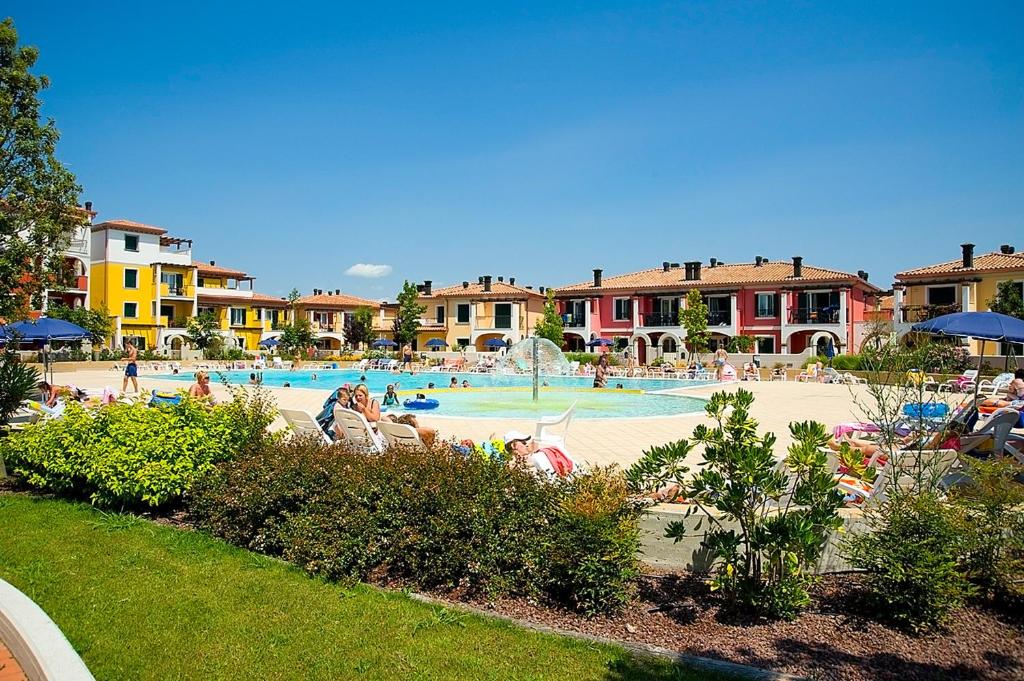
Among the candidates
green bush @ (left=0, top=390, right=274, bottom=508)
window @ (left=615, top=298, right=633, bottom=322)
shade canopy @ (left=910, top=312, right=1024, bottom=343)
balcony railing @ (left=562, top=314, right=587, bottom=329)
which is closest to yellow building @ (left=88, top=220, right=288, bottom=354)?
balcony railing @ (left=562, top=314, right=587, bottom=329)

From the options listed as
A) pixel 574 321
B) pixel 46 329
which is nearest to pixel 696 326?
pixel 574 321

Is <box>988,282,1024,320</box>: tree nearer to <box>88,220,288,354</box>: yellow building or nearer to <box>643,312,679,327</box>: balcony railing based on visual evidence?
→ <box>643,312,679,327</box>: balcony railing

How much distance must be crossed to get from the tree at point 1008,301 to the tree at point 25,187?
135 feet

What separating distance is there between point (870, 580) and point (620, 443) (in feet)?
21.2

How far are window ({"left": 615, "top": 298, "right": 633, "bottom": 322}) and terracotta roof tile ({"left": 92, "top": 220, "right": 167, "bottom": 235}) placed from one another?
3714cm

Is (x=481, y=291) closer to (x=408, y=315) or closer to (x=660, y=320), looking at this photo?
(x=408, y=315)

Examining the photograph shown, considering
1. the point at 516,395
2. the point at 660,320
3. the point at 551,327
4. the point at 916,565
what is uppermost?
the point at 660,320

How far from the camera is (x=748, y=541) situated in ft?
14.4

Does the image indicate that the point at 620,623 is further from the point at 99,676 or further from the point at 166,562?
the point at 166,562

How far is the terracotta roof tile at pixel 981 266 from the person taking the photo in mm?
39800

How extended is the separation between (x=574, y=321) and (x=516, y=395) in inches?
1222

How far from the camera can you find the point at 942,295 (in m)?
42.1

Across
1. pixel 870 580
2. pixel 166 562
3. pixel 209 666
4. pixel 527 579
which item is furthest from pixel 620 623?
pixel 166 562

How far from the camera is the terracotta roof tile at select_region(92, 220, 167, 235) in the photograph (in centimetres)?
5303
